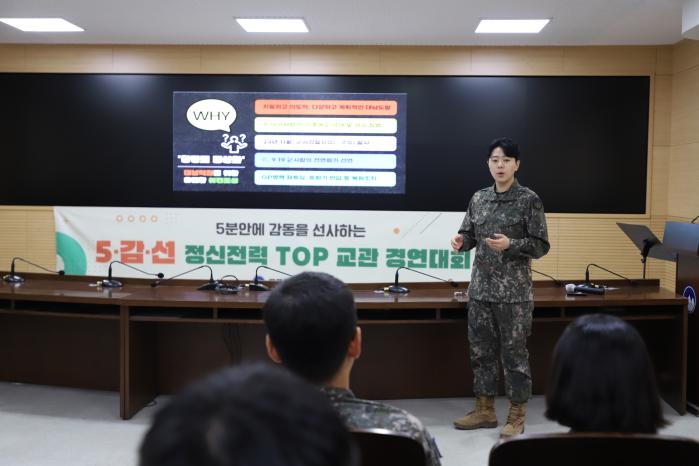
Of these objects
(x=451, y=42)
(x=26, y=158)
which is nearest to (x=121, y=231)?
(x=26, y=158)

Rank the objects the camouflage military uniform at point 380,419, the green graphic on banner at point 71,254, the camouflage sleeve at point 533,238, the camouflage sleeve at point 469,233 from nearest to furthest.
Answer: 1. the camouflage military uniform at point 380,419
2. the camouflage sleeve at point 533,238
3. the camouflage sleeve at point 469,233
4. the green graphic on banner at point 71,254

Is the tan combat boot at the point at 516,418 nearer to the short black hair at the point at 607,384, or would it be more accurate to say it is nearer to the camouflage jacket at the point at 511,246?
the camouflage jacket at the point at 511,246

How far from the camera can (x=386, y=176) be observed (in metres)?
6.14

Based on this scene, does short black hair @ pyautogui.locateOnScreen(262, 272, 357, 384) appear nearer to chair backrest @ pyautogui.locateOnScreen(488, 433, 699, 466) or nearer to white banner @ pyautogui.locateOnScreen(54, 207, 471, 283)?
chair backrest @ pyautogui.locateOnScreen(488, 433, 699, 466)

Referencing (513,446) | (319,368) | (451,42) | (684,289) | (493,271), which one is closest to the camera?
(513,446)

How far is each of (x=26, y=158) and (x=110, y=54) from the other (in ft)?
4.60

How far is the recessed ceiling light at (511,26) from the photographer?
5.29 meters

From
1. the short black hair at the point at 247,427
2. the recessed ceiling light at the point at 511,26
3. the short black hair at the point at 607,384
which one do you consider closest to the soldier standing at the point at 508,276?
the short black hair at the point at 607,384

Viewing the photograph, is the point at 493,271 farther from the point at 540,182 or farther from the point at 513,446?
Answer: the point at 540,182

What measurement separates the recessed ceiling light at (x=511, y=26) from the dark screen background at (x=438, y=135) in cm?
64

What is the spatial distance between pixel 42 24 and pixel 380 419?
565 centimetres

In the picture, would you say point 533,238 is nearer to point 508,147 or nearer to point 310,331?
point 508,147

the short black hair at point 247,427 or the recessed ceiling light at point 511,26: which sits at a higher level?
the recessed ceiling light at point 511,26

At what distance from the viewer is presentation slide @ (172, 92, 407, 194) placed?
612 cm
